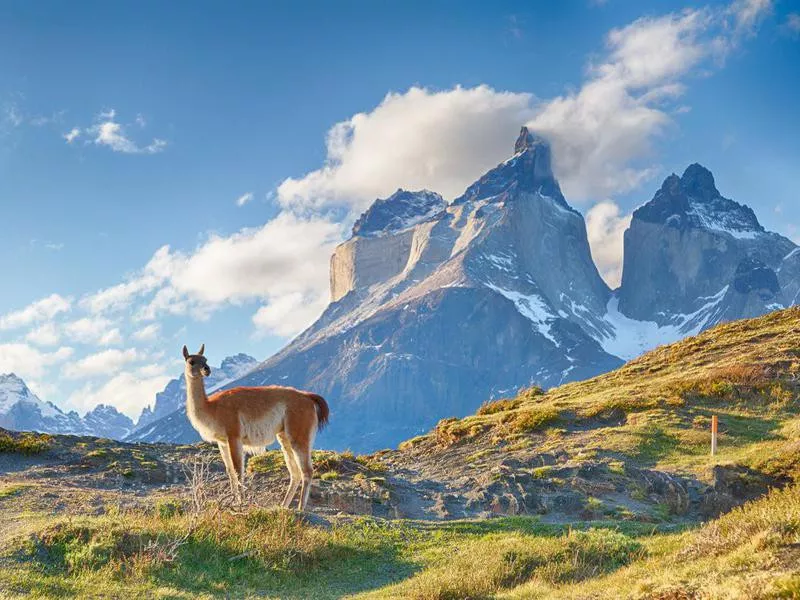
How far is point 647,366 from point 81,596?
32.1 meters

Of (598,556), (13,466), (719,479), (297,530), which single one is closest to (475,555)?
(598,556)

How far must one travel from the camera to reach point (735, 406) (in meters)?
26.9

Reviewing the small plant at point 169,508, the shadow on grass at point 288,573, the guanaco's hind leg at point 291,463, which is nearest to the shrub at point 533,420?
the guanaco's hind leg at point 291,463

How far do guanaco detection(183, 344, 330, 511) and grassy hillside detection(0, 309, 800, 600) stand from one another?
86 cm

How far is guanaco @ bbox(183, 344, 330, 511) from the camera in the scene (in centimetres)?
1538

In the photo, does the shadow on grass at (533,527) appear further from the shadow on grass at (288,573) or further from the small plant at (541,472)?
the small plant at (541,472)

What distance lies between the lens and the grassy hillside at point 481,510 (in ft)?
35.8

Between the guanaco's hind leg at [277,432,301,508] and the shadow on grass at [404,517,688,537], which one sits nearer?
the shadow on grass at [404,517,688,537]

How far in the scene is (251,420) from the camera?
15.6 metres

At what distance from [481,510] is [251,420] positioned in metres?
6.71

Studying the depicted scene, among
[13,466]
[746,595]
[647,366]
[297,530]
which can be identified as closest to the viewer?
[746,595]

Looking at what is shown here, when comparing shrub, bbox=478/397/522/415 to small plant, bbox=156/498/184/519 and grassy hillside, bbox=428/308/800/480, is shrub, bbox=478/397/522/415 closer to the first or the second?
grassy hillside, bbox=428/308/800/480

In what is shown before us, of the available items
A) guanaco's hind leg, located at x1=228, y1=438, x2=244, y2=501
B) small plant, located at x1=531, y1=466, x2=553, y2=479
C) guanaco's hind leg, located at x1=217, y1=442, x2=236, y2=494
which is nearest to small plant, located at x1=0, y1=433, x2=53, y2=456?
guanaco's hind leg, located at x1=217, y1=442, x2=236, y2=494

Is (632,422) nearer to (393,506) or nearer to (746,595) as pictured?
(393,506)
